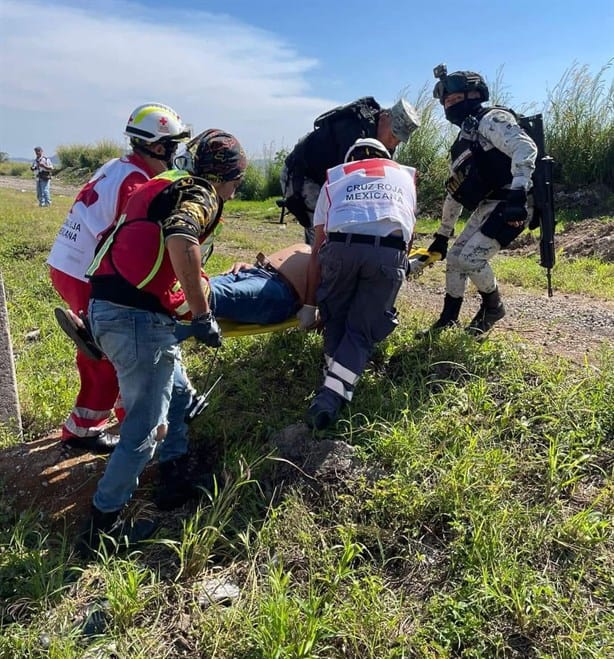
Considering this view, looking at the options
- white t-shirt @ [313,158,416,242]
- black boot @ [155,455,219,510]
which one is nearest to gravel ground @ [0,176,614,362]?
white t-shirt @ [313,158,416,242]

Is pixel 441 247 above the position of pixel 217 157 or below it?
below

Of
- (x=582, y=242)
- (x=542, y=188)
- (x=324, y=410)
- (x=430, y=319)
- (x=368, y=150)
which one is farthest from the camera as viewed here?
(x=582, y=242)

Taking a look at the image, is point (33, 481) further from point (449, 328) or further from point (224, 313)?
point (449, 328)

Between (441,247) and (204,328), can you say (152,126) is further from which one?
(441,247)

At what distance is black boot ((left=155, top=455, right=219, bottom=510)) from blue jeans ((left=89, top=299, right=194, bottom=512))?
15.0 inches

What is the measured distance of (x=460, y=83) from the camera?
3.70 m

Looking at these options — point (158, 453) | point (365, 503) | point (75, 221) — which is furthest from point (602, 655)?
point (75, 221)

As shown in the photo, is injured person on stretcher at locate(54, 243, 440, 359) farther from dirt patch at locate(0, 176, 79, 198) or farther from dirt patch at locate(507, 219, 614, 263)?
dirt patch at locate(0, 176, 79, 198)

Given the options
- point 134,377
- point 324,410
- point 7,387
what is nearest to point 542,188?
point 324,410

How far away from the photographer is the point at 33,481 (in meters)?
2.96

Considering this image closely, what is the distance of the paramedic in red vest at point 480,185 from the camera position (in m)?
3.53

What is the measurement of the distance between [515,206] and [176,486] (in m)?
2.49

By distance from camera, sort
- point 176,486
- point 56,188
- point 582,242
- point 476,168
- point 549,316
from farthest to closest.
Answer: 1. point 56,188
2. point 582,242
3. point 549,316
4. point 476,168
5. point 176,486

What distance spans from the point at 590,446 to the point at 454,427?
0.64 metres
